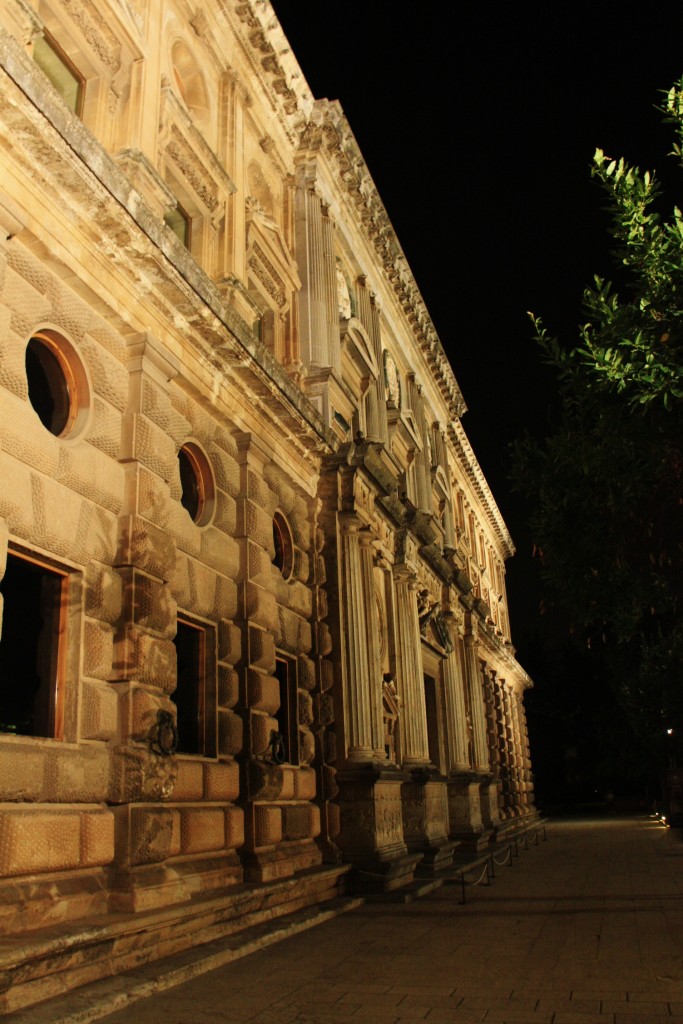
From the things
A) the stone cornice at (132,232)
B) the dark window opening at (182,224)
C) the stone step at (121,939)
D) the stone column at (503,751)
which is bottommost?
the stone step at (121,939)

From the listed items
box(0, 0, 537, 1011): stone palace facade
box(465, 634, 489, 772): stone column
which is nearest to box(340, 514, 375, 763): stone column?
box(0, 0, 537, 1011): stone palace facade

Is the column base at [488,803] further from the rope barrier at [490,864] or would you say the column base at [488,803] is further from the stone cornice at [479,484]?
the stone cornice at [479,484]

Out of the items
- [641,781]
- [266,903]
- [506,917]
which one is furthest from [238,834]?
[641,781]

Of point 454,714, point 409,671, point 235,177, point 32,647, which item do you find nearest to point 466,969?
point 32,647

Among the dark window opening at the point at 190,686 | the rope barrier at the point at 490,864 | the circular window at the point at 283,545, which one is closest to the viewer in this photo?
the dark window opening at the point at 190,686

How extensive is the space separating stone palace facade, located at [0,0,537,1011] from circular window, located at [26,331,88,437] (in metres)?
0.03

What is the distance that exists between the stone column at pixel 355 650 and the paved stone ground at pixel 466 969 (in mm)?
2648

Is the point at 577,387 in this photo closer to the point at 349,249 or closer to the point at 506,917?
the point at 506,917

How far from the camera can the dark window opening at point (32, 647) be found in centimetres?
773

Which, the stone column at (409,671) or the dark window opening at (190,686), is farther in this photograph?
the stone column at (409,671)

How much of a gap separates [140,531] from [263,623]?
3.35 metres

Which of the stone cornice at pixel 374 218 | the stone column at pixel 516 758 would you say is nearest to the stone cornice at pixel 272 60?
the stone cornice at pixel 374 218

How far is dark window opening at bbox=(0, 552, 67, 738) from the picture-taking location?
773cm

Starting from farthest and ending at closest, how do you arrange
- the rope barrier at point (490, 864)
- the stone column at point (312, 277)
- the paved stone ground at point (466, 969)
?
the stone column at point (312, 277), the rope barrier at point (490, 864), the paved stone ground at point (466, 969)
